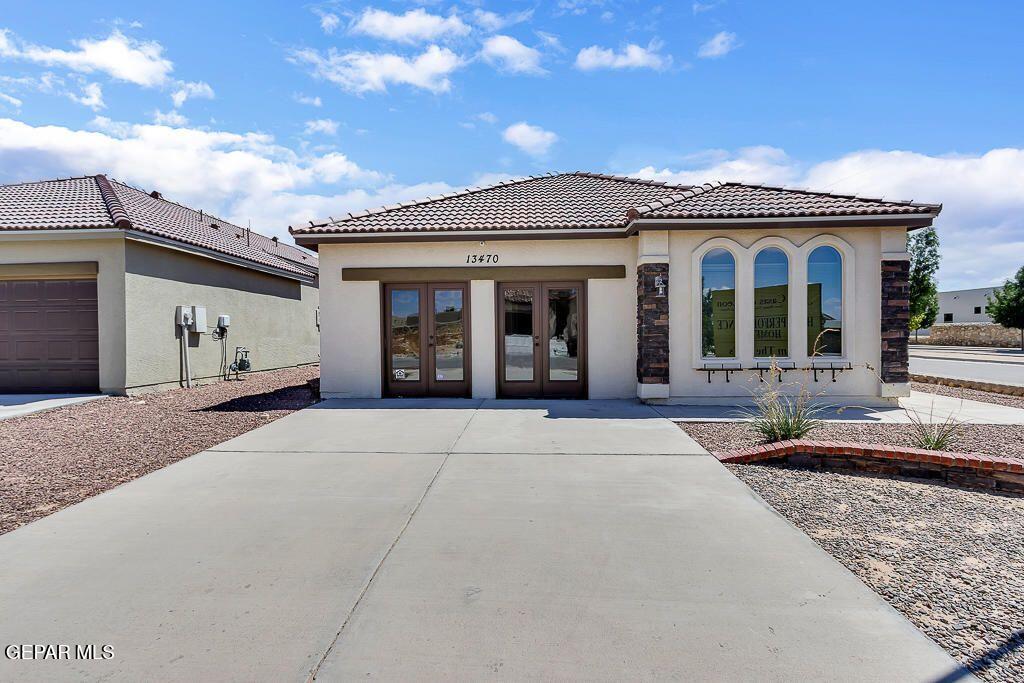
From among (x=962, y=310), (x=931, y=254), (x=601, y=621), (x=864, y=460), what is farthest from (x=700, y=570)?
(x=962, y=310)

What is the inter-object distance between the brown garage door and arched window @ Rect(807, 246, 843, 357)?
48.3ft

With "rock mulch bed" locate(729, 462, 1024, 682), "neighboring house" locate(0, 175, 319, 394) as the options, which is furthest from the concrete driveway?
"neighboring house" locate(0, 175, 319, 394)

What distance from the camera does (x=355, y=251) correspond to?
36.2 ft

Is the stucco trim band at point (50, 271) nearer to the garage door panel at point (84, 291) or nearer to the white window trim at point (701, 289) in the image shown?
the garage door panel at point (84, 291)

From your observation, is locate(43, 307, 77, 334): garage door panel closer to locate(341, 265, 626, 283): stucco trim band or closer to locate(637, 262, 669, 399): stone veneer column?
locate(341, 265, 626, 283): stucco trim band

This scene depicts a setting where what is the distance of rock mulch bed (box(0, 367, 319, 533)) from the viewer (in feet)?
17.4

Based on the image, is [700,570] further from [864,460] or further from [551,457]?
[864,460]

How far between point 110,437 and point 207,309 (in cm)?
730

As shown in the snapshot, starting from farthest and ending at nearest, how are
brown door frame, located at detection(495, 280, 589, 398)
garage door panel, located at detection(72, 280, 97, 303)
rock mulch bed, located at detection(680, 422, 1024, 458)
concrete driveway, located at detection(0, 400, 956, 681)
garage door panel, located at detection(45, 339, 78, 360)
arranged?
1. garage door panel, located at detection(45, 339, 78, 360)
2. garage door panel, located at detection(72, 280, 97, 303)
3. brown door frame, located at detection(495, 280, 589, 398)
4. rock mulch bed, located at detection(680, 422, 1024, 458)
5. concrete driveway, located at detection(0, 400, 956, 681)

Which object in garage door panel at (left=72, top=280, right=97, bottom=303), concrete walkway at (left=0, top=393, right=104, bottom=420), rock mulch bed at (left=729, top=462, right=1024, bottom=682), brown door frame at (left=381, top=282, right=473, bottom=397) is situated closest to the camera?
rock mulch bed at (left=729, top=462, right=1024, bottom=682)

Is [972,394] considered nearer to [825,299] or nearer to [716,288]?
[825,299]

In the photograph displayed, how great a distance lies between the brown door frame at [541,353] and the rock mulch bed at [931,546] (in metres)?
5.24

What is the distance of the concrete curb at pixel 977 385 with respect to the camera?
11.9 meters

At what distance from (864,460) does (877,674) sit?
3.97 m
